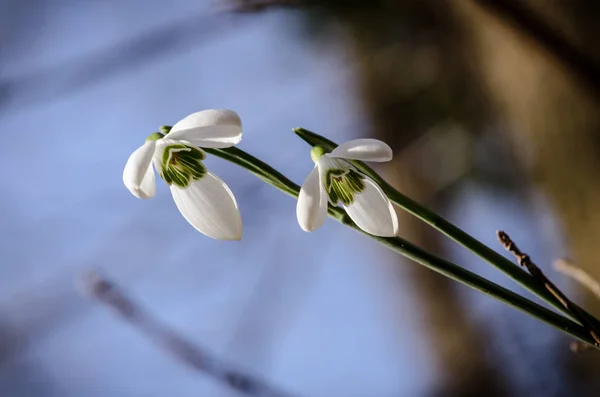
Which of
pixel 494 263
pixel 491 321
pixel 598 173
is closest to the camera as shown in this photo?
pixel 494 263

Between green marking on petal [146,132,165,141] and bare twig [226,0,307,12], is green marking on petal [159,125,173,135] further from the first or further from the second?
bare twig [226,0,307,12]

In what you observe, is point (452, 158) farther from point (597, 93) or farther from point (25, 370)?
point (25, 370)

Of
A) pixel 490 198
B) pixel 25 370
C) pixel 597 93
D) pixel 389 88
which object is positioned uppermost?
pixel 389 88

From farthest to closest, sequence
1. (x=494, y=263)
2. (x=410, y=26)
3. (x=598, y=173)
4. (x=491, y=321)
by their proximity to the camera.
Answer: (x=410, y=26) < (x=491, y=321) < (x=598, y=173) < (x=494, y=263)

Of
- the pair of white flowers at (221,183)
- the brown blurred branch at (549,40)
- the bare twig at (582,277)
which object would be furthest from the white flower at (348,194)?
the brown blurred branch at (549,40)

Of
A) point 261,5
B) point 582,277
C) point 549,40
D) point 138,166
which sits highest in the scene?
point 549,40

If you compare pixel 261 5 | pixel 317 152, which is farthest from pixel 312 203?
pixel 261 5

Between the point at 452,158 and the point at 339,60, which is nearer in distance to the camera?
the point at 452,158

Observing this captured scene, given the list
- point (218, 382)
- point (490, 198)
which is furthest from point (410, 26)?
point (218, 382)

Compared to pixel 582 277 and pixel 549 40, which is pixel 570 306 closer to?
pixel 582 277
